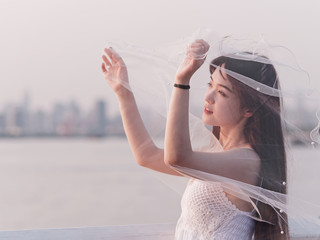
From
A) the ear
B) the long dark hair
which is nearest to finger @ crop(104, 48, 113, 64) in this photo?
the long dark hair

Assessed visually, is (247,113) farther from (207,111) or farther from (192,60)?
(192,60)

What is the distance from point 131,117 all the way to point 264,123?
18.3 inches

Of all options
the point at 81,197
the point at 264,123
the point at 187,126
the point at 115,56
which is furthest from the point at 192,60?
the point at 81,197

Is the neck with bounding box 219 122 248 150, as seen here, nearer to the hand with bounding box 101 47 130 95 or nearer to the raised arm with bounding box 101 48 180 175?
the raised arm with bounding box 101 48 180 175

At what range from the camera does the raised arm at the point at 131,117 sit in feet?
5.62

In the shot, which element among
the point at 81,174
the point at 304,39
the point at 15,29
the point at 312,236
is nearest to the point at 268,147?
the point at 312,236

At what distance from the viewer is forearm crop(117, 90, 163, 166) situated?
173 centimetres

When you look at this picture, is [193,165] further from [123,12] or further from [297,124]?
[123,12]

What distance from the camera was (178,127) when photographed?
1344 mm

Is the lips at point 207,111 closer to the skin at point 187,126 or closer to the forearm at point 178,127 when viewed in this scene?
the skin at point 187,126

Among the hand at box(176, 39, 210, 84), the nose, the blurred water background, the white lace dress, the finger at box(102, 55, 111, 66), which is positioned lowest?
the blurred water background

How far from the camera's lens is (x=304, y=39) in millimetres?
2162

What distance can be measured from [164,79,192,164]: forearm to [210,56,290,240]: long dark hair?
0.19m

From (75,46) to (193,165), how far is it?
10.9m
